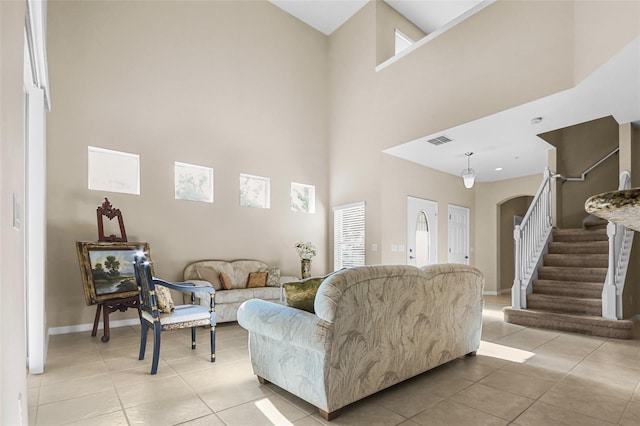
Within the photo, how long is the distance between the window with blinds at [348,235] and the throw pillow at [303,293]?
13.9 feet

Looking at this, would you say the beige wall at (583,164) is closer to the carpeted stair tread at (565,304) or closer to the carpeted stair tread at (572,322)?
the carpeted stair tread at (565,304)

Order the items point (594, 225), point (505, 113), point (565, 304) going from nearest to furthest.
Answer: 1. point (505, 113)
2. point (565, 304)
3. point (594, 225)

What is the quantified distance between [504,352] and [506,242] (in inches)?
242

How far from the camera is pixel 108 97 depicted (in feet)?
16.1

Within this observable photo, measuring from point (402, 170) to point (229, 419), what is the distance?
217 inches

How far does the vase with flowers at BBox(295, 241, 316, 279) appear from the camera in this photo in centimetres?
638

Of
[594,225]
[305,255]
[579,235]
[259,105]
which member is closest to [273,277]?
[305,255]

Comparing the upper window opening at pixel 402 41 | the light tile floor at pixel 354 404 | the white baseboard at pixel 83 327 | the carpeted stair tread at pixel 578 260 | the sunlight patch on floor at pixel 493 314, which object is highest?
the upper window opening at pixel 402 41

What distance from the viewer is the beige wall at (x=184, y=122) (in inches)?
181

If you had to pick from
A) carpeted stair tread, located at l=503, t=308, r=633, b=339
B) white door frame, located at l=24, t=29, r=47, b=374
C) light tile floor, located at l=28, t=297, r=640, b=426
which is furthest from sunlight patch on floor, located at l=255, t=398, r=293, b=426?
carpeted stair tread, located at l=503, t=308, r=633, b=339

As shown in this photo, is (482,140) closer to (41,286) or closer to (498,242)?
(498,242)

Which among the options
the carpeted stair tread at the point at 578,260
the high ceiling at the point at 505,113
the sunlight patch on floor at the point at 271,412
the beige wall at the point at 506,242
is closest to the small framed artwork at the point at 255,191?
the high ceiling at the point at 505,113

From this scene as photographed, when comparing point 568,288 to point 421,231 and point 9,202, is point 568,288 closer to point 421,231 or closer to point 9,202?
point 421,231

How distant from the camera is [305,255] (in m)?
6.47
